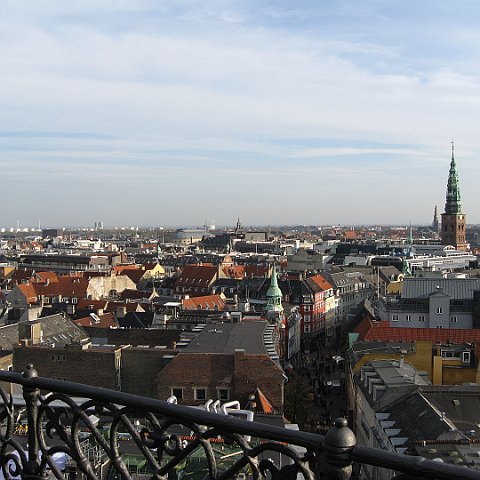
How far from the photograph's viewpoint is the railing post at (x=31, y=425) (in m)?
3.81

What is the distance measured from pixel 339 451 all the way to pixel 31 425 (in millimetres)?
2024

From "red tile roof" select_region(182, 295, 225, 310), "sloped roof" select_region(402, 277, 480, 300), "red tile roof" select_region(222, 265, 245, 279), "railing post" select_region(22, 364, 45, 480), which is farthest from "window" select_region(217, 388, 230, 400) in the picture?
"red tile roof" select_region(222, 265, 245, 279)

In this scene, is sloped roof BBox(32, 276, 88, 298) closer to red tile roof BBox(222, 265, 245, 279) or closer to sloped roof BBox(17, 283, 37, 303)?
sloped roof BBox(17, 283, 37, 303)

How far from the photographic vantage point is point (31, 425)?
3.87m

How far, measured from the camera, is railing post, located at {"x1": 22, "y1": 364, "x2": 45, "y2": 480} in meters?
3.81

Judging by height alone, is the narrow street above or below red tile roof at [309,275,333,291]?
below

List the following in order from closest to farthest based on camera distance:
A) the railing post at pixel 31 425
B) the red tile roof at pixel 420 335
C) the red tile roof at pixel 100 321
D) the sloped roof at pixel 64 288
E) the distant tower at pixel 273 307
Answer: the railing post at pixel 31 425, the red tile roof at pixel 420 335, the red tile roof at pixel 100 321, the distant tower at pixel 273 307, the sloped roof at pixel 64 288

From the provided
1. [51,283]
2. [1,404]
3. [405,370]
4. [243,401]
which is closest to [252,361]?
[243,401]

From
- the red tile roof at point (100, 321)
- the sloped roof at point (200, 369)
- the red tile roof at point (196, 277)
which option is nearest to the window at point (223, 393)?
the sloped roof at point (200, 369)

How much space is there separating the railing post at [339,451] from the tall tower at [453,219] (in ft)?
327

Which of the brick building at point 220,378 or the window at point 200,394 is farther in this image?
the window at point 200,394

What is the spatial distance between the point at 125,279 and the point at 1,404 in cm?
6285

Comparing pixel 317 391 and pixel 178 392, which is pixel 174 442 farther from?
pixel 317 391

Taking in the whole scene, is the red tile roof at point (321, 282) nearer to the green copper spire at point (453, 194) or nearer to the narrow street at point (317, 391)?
the narrow street at point (317, 391)
